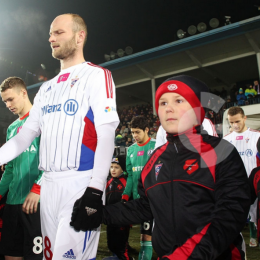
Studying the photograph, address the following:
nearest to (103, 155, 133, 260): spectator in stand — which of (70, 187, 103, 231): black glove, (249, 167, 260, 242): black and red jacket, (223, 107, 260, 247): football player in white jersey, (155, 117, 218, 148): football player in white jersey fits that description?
(155, 117, 218, 148): football player in white jersey

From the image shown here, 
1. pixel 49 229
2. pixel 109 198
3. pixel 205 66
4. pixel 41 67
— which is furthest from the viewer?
pixel 41 67

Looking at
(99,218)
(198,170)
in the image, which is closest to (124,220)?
(99,218)

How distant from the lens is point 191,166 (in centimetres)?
146

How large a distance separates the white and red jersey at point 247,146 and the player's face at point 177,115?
4.13 m

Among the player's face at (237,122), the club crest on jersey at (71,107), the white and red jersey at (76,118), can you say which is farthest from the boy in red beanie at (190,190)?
the player's face at (237,122)

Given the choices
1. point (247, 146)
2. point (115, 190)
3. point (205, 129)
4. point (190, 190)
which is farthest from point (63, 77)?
point (247, 146)

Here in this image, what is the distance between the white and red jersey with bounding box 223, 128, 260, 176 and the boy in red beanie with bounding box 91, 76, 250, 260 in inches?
160

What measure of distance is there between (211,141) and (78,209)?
82cm

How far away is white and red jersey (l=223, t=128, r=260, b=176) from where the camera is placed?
17.2ft

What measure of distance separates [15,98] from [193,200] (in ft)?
7.63

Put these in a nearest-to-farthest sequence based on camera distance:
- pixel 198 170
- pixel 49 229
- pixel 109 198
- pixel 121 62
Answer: pixel 198 170
pixel 49 229
pixel 109 198
pixel 121 62

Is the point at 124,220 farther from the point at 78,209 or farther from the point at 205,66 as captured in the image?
the point at 205,66

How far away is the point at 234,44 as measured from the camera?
1588 cm

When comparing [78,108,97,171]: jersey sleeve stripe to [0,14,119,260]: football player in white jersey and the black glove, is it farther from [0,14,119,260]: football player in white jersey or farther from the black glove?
the black glove
